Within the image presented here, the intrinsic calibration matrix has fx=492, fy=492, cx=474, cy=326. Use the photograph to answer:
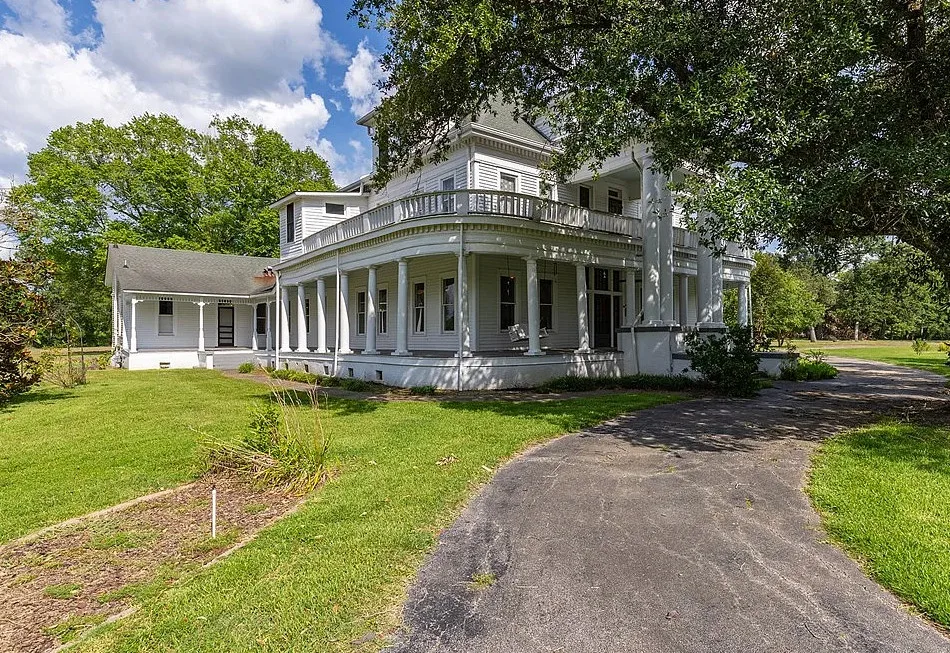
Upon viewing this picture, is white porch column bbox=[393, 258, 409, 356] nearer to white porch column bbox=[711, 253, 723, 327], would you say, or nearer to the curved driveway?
the curved driveway

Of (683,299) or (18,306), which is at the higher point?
(683,299)

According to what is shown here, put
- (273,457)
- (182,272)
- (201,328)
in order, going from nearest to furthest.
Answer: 1. (273,457)
2. (201,328)
3. (182,272)

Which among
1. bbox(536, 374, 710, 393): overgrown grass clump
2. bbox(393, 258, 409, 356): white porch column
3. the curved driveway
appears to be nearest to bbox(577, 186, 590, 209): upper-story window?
bbox(536, 374, 710, 393): overgrown grass clump

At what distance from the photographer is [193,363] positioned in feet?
79.2

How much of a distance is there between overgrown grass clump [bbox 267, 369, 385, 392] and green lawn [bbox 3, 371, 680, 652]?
3.10m

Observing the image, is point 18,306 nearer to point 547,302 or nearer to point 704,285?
point 547,302

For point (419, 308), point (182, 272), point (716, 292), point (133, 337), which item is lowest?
point (133, 337)

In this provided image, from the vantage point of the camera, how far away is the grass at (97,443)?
5.21m

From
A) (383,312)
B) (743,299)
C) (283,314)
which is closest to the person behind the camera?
(383,312)

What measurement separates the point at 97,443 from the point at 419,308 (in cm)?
1128

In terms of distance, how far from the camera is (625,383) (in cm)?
1428

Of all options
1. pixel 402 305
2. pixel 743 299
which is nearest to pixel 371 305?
pixel 402 305

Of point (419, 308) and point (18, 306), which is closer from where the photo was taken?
point (18, 306)

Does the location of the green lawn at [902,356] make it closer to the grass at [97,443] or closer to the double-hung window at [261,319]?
the grass at [97,443]
